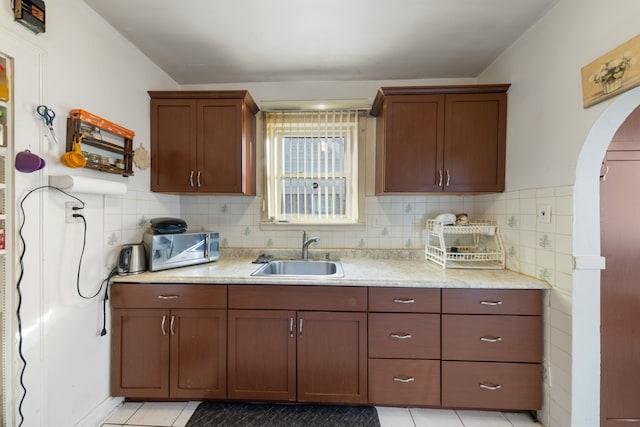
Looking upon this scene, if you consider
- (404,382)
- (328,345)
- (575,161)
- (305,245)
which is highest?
(575,161)

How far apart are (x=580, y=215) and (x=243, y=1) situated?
6.97 ft

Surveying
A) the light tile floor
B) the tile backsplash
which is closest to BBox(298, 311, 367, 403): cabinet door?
the light tile floor

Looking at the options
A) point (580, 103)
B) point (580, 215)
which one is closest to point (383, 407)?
point (580, 215)

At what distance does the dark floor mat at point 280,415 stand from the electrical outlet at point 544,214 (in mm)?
1540

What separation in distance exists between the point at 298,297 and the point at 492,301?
1162 millimetres

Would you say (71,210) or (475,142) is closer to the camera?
(71,210)

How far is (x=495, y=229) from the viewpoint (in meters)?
1.89

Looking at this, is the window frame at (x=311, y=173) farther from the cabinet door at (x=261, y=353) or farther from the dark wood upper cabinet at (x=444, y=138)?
the cabinet door at (x=261, y=353)

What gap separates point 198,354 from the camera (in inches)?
62.5

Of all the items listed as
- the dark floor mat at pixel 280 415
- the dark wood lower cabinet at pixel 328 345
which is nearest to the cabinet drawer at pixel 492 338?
the dark wood lower cabinet at pixel 328 345

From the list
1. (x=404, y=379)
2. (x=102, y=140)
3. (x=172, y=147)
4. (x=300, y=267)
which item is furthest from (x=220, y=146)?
(x=404, y=379)

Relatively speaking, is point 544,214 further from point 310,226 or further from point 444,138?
point 310,226

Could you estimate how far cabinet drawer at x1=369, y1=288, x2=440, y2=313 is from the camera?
5.00 feet

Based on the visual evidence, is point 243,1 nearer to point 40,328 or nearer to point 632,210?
point 40,328
